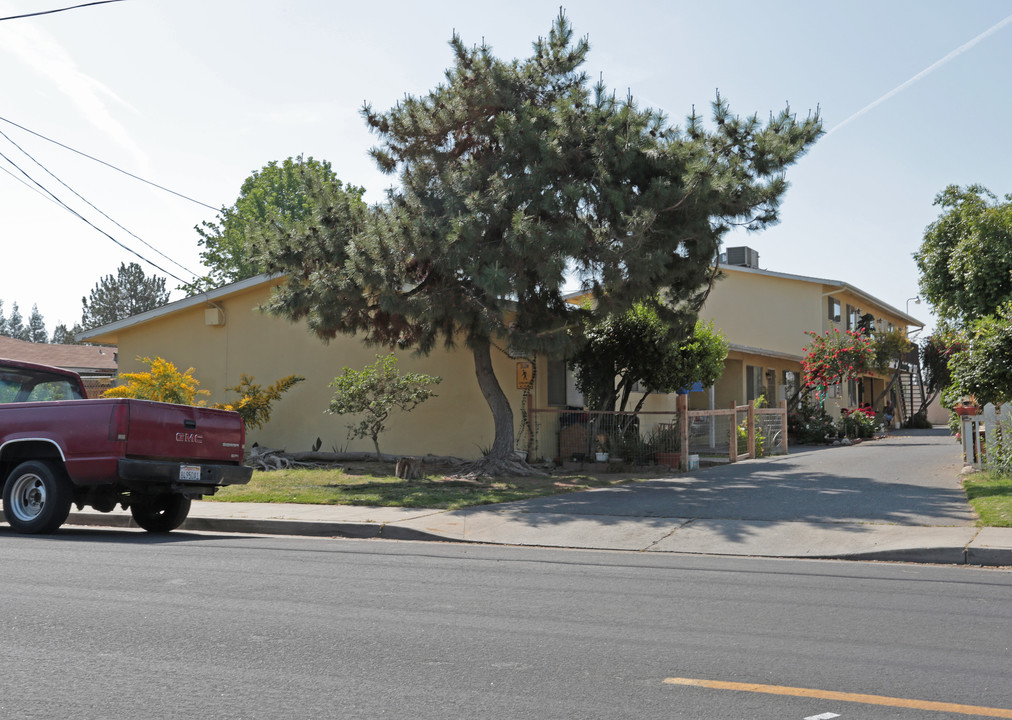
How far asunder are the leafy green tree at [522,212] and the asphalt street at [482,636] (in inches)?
263

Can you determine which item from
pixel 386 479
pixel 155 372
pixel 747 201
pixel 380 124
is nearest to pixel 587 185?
pixel 747 201

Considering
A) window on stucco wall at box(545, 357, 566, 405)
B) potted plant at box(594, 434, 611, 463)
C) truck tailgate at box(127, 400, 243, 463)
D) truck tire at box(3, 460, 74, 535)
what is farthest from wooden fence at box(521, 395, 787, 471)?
truck tire at box(3, 460, 74, 535)

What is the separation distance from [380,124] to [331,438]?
25.0 ft

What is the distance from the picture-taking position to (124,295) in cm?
8275

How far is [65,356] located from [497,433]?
72.0ft

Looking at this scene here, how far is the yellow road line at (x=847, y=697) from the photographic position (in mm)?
4383

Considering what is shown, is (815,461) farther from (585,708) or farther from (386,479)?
(585,708)

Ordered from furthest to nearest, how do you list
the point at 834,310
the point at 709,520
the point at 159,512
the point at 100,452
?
the point at 834,310, the point at 159,512, the point at 709,520, the point at 100,452

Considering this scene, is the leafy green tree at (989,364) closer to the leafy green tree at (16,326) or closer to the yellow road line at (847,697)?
the yellow road line at (847,697)

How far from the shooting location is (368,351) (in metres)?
20.9

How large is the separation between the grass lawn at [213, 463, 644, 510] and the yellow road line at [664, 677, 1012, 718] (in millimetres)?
8499

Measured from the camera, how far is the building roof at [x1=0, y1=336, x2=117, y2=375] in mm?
31516

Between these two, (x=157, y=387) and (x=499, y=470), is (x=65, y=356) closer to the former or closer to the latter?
(x=157, y=387)

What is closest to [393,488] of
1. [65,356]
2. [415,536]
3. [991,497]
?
[415,536]
